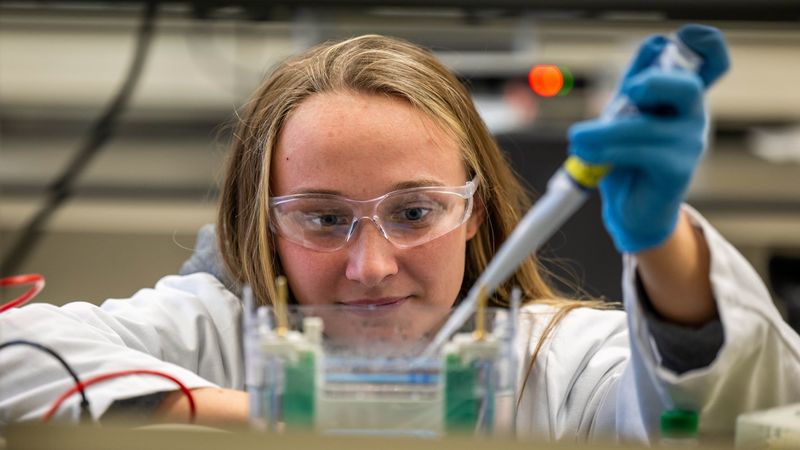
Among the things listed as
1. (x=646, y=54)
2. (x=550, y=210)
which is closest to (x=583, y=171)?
(x=550, y=210)

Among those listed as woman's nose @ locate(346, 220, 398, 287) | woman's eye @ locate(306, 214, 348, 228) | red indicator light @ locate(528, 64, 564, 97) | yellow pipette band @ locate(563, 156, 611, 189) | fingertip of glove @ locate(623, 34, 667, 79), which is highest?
red indicator light @ locate(528, 64, 564, 97)

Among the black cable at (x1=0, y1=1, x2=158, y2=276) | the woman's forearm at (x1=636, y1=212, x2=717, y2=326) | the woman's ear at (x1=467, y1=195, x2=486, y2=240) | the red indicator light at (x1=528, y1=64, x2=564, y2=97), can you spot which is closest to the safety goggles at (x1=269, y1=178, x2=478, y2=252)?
the woman's ear at (x1=467, y1=195, x2=486, y2=240)

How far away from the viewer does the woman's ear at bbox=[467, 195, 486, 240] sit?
1.52 meters

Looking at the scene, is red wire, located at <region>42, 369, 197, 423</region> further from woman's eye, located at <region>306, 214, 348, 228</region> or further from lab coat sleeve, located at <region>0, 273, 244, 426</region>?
woman's eye, located at <region>306, 214, 348, 228</region>

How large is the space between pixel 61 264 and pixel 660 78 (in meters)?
3.09

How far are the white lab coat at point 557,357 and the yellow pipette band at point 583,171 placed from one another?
142 mm

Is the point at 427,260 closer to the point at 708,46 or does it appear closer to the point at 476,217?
the point at 476,217

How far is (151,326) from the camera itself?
55.9 inches

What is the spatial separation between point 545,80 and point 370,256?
2.14m

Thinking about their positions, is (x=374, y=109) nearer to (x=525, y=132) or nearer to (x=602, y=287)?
(x=602, y=287)

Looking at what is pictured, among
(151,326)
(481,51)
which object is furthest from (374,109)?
(481,51)

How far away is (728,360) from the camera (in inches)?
36.4

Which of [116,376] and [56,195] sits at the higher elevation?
[56,195]

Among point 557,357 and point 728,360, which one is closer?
point 728,360
